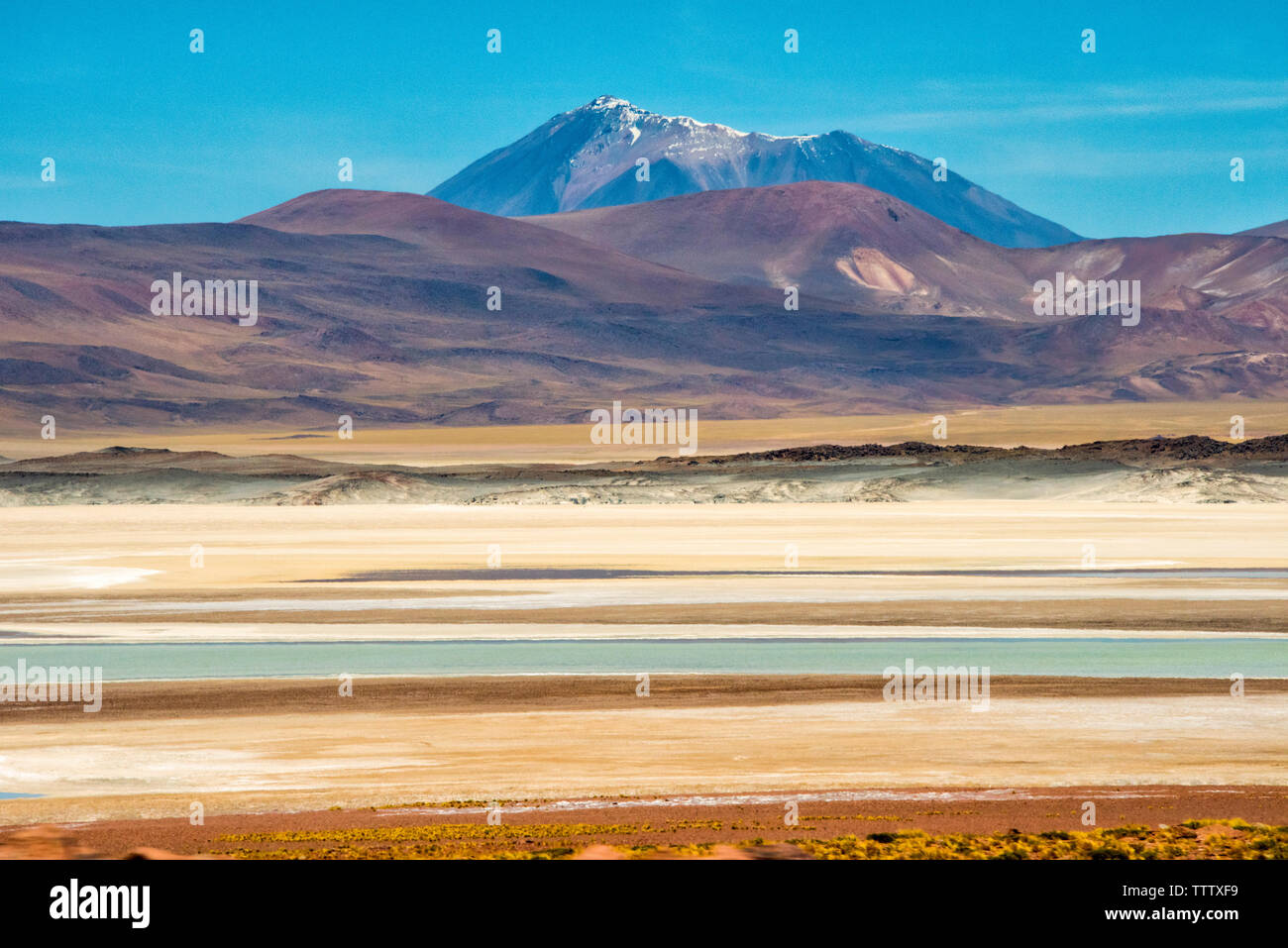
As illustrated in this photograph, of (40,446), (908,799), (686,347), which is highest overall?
(686,347)

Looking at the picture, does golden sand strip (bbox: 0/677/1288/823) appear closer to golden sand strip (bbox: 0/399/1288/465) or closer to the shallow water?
the shallow water

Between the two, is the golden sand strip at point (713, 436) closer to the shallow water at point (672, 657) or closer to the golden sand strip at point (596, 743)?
the shallow water at point (672, 657)

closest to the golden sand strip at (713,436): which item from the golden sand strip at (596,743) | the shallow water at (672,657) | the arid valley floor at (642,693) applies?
the arid valley floor at (642,693)

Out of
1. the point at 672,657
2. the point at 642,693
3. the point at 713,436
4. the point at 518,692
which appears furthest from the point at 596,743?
the point at 713,436

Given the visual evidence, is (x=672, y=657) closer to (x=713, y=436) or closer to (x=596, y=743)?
(x=596, y=743)

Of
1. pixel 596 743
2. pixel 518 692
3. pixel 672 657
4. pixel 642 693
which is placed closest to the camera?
pixel 596 743

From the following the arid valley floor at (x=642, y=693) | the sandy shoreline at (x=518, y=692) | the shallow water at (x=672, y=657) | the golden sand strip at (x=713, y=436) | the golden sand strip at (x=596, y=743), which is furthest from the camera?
the golden sand strip at (x=713, y=436)

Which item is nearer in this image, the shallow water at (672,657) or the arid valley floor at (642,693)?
the arid valley floor at (642,693)

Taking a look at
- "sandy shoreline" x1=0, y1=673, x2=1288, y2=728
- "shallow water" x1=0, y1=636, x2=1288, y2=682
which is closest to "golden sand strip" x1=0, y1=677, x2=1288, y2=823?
"sandy shoreline" x1=0, y1=673, x2=1288, y2=728

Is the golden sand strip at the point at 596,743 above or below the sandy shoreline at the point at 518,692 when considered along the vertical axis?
below

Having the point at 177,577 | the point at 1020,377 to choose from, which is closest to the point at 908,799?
the point at 177,577
